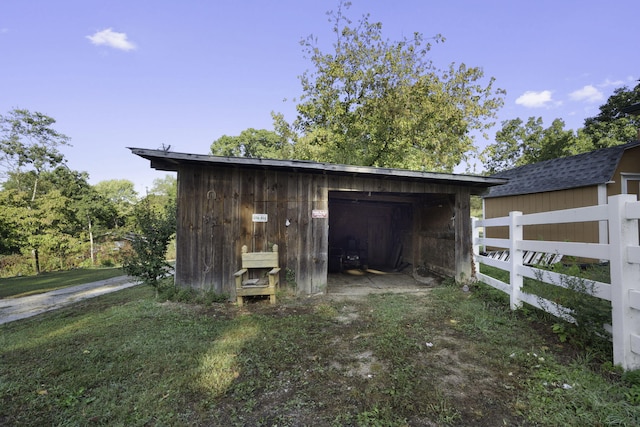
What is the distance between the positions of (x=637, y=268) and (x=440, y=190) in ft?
12.6

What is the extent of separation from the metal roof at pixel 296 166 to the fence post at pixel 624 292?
10.0ft

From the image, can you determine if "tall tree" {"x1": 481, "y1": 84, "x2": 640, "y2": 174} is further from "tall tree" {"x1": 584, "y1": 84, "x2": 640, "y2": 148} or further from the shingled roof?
the shingled roof

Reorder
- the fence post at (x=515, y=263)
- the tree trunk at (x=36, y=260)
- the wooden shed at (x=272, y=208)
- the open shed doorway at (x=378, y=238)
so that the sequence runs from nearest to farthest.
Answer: the fence post at (x=515, y=263), the wooden shed at (x=272, y=208), the open shed doorway at (x=378, y=238), the tree trunk at (x=36, y=260)

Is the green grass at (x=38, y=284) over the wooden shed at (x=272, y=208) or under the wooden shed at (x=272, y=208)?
under

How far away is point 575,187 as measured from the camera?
8172 millimetres

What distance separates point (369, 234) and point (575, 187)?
6.34 meters

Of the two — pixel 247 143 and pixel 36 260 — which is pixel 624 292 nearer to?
pixel 36 260

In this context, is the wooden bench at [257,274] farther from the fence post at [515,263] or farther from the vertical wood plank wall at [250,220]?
the fence post at [515,263]

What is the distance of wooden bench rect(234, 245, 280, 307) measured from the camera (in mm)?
4746

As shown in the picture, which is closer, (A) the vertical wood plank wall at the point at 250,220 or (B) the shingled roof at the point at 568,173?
(A) the vertical wood plank wall at the point at 250,220

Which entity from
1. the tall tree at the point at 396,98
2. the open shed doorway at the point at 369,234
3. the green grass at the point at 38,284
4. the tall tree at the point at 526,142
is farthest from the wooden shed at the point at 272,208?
the tall tree at the point at 526,142

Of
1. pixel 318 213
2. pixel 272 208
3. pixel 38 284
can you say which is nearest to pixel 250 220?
pixel 272 208

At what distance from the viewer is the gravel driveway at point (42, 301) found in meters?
5.15

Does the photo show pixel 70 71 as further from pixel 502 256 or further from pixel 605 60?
pixel 605 60
